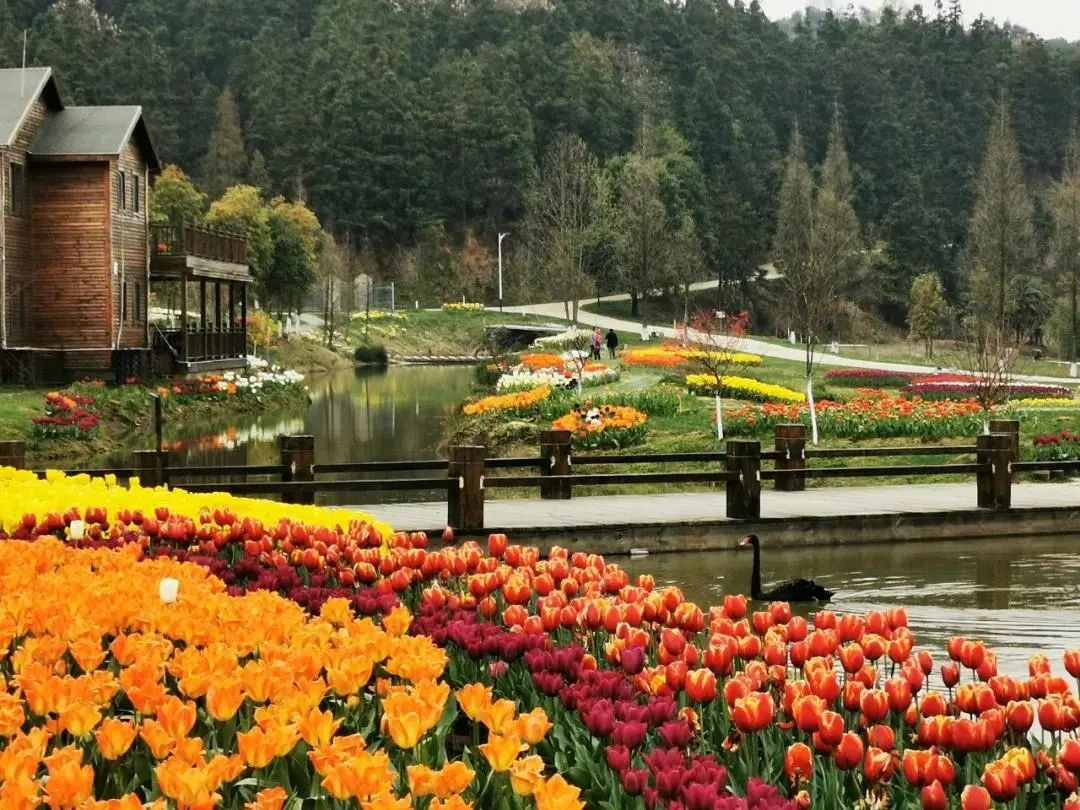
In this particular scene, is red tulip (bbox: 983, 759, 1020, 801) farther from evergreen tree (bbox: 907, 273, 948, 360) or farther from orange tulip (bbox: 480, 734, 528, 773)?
evergreen tree (bbox: 907, 273, 948, 360)

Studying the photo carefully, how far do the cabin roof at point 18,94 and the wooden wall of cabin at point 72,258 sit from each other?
1.63 meters

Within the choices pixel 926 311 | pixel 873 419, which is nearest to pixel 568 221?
pixel 926 311

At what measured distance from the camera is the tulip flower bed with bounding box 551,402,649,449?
26266 millimetres

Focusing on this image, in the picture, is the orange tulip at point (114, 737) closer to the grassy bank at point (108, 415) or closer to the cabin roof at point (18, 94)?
the grassy bank at point (108, 415)

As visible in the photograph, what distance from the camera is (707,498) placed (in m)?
20.7

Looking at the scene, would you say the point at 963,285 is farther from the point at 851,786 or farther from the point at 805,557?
the point at 851,786

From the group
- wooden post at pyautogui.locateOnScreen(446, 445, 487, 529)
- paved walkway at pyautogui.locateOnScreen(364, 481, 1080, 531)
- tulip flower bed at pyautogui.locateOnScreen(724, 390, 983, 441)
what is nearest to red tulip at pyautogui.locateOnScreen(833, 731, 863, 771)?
wooden post at pyautogui.locateOnScreen(446, 445, 487, 529)

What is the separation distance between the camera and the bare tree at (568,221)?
68125 millimetres

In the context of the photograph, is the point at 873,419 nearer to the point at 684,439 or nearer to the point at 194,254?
the point at 684,439

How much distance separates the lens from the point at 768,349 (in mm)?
57188

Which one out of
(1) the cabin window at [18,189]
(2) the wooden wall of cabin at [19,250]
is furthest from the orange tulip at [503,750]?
(1) the cabin window at [18,189]

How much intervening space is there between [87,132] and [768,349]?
26.3 meters

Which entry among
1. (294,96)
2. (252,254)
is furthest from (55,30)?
(252,254)

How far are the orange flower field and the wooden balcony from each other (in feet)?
127
